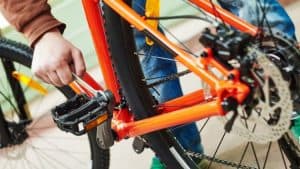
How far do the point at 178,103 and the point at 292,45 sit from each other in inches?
10.8

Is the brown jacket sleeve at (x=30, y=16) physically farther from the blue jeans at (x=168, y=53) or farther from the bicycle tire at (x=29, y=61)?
the bicycle tire at (x=29, y=61)

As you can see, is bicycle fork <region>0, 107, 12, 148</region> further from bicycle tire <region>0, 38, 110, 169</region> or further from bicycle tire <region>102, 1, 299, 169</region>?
bicycle tire <region>102, 1, 299, 169</region>

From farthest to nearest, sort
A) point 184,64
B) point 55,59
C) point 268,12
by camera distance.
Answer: point 268,12 < point 55,59 < point 184,64

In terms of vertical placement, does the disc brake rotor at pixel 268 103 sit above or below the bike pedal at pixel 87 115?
above

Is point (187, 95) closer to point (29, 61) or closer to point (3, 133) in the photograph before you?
point (29, 61)

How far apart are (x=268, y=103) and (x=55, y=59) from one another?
40 cm

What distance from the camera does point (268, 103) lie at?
0.79m

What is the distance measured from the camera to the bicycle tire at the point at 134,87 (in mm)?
1043

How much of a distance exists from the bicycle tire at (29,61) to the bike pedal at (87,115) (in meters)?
0.26

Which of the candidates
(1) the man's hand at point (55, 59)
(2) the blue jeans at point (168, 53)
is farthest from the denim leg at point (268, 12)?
(1) the man's hand at point (55, 59)

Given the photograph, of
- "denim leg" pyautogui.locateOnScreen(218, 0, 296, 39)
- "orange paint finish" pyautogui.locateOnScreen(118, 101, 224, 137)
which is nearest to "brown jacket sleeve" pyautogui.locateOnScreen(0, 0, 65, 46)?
"orange paint finish" pyautogui.locateOnScreen(118, 101, 224, 137)

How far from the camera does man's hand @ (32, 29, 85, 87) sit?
3.28 feet

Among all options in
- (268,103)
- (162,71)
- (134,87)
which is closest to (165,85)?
(162,71)

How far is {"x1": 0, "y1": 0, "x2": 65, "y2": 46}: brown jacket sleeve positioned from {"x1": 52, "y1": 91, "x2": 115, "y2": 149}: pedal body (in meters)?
0.14
